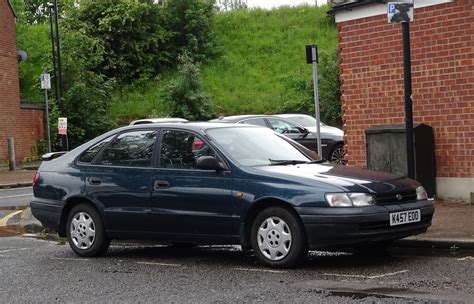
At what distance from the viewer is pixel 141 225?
27.9ft

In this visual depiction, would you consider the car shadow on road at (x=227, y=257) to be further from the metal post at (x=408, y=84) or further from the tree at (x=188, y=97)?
the tree at (x=188, y=97)

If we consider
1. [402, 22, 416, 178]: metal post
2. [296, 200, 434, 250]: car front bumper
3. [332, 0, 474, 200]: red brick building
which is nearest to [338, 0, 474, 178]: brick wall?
[332, 0, 474, 200]: red brick building

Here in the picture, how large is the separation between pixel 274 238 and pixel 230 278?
0.62 m

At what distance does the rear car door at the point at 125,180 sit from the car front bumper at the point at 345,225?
2.06m

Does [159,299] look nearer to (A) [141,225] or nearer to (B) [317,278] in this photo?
(B) [317,278]

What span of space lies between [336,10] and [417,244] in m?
5.65

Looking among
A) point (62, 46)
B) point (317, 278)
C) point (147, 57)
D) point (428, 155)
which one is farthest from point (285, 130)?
point (147, 57)

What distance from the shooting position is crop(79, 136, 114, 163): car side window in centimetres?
915

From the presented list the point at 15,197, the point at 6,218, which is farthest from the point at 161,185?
the point at 15,197

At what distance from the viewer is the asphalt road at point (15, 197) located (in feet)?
53.0

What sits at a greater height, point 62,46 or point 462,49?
point 62,46

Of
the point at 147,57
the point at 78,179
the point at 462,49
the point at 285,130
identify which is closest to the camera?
the point at 78,179

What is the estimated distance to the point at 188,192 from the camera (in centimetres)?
810

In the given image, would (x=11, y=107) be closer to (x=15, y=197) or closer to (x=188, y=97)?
(x=188, y=97)
